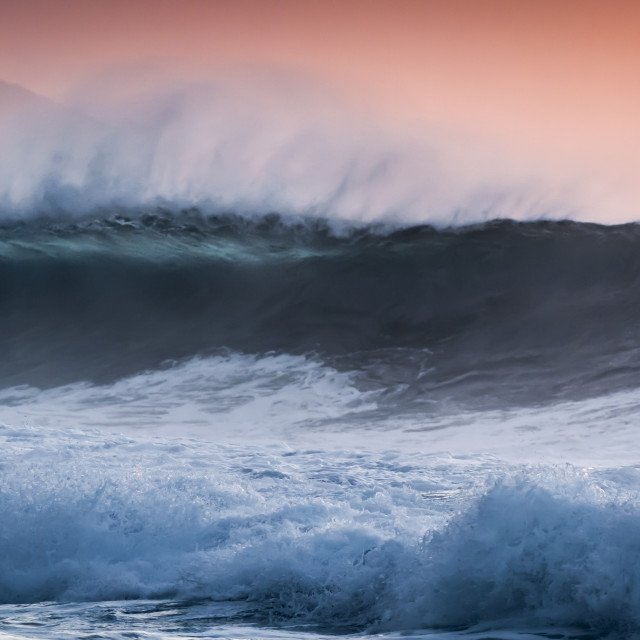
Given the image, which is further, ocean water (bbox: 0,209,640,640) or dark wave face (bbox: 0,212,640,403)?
dark wave face (bbox: 0,212,640,403)

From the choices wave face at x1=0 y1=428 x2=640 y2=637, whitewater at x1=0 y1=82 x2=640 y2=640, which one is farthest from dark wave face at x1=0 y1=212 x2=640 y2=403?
wave face at x1=0 y1=428 x2=640 y2=637

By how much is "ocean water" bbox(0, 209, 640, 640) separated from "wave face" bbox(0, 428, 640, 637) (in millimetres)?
13

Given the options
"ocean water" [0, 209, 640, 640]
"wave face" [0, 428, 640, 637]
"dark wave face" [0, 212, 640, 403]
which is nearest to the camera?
"wave face" [0, 428, 640, 637]

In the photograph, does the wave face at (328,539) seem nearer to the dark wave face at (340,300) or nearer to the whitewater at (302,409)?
the whitewater at (302,409)

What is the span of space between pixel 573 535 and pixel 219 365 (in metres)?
6.46

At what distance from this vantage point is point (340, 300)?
11000 millimetres

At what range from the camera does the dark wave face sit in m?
9.28

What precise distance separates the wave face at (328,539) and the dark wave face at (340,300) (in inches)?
141

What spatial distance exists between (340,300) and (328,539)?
7.11 metres

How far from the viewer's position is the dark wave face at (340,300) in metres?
9.28

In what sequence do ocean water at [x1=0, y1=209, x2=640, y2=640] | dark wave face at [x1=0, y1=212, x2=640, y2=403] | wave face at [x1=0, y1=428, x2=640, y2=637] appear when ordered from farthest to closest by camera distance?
1. dark wave face at [x1=0, y1=212, x2=640, y2=403]
2. ocean water at [x1=0, y1=209, x2=640, y2=640]
3. wave face at [x1=0, y1=428, x2=640, y2=637]

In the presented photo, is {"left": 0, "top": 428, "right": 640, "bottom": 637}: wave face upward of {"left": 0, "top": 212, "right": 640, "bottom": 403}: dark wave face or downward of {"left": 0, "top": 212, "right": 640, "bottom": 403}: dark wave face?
downward

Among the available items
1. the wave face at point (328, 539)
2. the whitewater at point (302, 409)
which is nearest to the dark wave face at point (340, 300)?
the whitewater at point (302, 409)

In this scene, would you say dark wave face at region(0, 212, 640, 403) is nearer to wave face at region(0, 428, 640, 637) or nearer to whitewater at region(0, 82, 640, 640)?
whitewater at region(0, 82, 640, 640)
